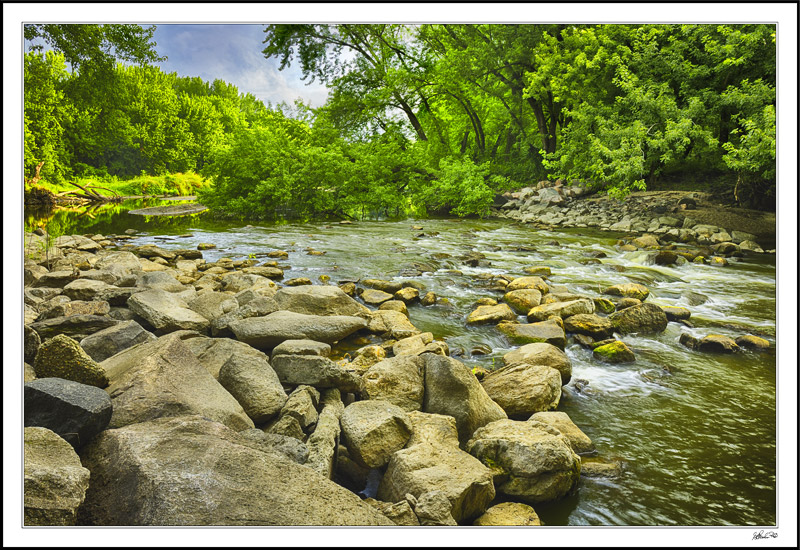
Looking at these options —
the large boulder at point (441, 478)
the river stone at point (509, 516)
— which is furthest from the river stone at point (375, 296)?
the river stone at point (509, 516)

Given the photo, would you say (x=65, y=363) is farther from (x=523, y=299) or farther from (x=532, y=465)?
(x=523, y=299)

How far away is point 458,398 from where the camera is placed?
2.86 meters

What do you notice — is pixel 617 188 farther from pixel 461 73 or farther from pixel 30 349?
pixel 30 349

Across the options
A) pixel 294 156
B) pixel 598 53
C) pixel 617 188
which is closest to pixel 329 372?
pixel 617 188

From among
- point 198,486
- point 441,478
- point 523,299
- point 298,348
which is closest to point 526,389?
point 441,478

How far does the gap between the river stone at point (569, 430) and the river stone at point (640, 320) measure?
241cm

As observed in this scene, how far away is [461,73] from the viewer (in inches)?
578

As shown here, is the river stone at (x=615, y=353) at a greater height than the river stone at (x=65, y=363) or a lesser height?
lesser

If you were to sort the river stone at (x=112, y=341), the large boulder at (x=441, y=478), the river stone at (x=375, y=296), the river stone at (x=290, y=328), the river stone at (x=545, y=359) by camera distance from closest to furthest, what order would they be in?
the large boulder at (x=441, y=478) < the river stone at (x=112, y=341) < the river stone at (x=545, y=359) < the river stone at (x=290, y=328) < the river stone at (x=375, y=296)

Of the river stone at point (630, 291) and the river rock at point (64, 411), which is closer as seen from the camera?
the river rock at point (64, 411)

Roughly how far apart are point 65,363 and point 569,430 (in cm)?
312

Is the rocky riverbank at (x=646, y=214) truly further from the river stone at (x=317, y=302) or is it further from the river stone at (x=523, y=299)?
the river stone at (x=317, y=302)

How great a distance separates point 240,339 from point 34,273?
12.3 feet

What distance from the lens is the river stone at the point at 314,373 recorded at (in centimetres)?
297
